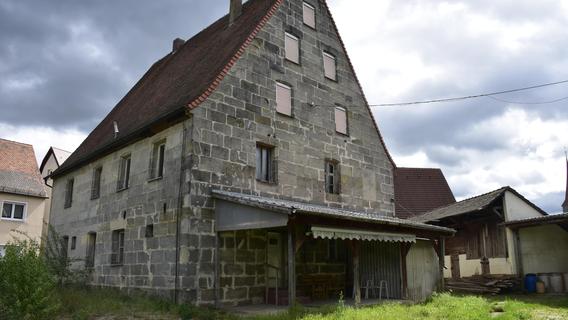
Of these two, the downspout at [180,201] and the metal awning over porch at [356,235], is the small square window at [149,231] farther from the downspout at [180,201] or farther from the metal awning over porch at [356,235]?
the metal awning over porch at [356,235]

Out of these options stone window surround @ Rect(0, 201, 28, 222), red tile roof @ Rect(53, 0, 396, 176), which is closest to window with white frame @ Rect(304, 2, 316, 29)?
red tile roof @ Rect(53, 0, 396, 176)

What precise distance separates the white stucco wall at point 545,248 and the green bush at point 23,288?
17.4m

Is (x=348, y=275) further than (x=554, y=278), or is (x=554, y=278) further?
(x=554, y=278)

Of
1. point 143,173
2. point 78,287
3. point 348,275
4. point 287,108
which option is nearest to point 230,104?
point 287,108

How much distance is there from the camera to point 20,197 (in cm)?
2675

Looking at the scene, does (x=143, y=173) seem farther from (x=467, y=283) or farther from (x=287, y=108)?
(x=467, y=283)

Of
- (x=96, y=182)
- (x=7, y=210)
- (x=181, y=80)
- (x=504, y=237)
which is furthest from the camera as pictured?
(x=7, y=210)

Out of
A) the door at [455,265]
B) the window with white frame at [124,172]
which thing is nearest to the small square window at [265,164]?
the window with white frame at [124,172]

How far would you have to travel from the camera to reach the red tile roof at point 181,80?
1370 cm

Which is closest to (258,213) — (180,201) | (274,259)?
(180,201)

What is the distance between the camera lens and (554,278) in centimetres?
1788

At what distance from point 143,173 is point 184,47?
339 inches

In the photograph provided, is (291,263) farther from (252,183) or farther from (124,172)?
(124,172)

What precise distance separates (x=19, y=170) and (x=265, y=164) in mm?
20183
